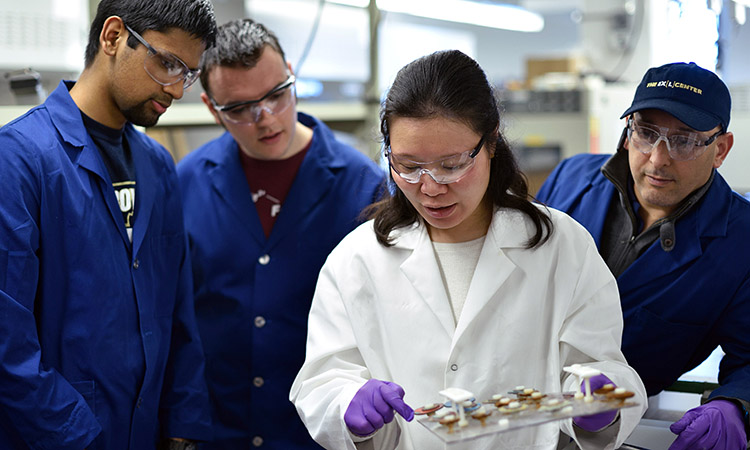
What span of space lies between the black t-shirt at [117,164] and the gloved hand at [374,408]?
2.20ft

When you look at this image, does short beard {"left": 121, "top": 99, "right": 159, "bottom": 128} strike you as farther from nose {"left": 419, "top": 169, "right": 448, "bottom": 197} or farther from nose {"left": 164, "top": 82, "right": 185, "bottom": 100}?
nose {"left": 419, "top": 169, "right": 448, "bottom": 197}

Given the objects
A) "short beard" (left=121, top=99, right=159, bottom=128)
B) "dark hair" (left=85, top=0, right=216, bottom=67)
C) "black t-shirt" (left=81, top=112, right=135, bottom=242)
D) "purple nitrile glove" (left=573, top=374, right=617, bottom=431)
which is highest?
"dark hair" (left=85, top=0, right=216, bottom=67)

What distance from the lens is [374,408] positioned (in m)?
1.23

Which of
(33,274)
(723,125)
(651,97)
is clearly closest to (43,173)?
(33,274)

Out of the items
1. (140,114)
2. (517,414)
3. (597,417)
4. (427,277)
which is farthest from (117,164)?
(597,417)

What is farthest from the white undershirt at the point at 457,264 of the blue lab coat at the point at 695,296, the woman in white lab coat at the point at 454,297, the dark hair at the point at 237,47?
the dark hair at the point at 237,47

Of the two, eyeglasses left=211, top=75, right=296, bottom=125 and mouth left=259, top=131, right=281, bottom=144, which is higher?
eyeglasses left=211, top=75, right=296, bottom=125

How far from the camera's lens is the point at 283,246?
194cm

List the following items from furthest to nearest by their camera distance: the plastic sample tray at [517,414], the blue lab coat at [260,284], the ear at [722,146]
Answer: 1. the blue lab coat at [260,284]
2. the ear at [722,146]
3. the plastic sample tray at [517,414]

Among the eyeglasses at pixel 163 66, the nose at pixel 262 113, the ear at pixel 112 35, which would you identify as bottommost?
the nose at pixel 262 113

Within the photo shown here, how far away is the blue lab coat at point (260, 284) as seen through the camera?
1.93 metres

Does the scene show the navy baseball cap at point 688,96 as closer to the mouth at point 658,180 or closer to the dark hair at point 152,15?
the mouth at point 658,180

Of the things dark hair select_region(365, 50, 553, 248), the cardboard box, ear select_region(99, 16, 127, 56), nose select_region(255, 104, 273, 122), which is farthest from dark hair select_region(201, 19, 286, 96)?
the cardboard box

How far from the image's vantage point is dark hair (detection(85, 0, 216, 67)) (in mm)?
1481
